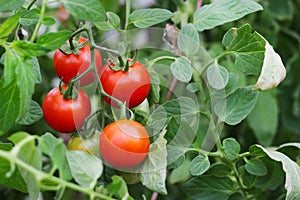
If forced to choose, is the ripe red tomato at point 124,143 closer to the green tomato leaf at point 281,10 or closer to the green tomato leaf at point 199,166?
the green tomato leaf at point 199,166

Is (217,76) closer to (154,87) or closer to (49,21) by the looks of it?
(154,87)

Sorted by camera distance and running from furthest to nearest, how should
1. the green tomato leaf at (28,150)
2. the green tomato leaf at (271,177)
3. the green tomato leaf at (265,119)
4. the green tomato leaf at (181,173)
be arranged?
the green tomato leaf at (265,119) < the green tomato leaf at (181,173) < the green tomato leaf at (271,177) < the green tomato leaf at (28,150)

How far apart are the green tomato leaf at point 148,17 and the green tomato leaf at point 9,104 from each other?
135mm

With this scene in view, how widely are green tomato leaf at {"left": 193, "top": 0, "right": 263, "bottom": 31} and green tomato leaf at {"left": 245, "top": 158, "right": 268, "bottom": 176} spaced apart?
5.8 inches

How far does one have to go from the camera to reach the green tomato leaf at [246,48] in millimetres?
575

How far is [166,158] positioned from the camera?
560 mm

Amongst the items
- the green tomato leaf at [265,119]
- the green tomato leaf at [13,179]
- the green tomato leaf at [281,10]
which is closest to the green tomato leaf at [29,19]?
the green tomato leaf at [13,179]

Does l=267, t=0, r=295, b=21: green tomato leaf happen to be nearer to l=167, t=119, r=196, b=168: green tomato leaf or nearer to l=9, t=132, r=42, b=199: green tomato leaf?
l=167, t=119, r=196, b=168: green tomato leaf

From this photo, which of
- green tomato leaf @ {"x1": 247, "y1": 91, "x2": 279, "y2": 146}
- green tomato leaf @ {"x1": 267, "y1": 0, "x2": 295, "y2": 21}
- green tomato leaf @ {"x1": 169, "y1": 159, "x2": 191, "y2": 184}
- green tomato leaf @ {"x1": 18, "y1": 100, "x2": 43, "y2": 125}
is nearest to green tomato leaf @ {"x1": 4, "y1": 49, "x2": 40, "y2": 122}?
green tomato leaf @ {"x1": 18, "y1": 100, "x2": 43, "y2": 125}

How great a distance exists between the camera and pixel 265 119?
0.96 m

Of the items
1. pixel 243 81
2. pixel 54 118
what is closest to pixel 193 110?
pixel 54 118

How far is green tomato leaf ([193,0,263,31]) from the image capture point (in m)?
0.58

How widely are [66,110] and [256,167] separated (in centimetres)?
21

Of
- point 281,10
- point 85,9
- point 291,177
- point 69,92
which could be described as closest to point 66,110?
point 69,92
